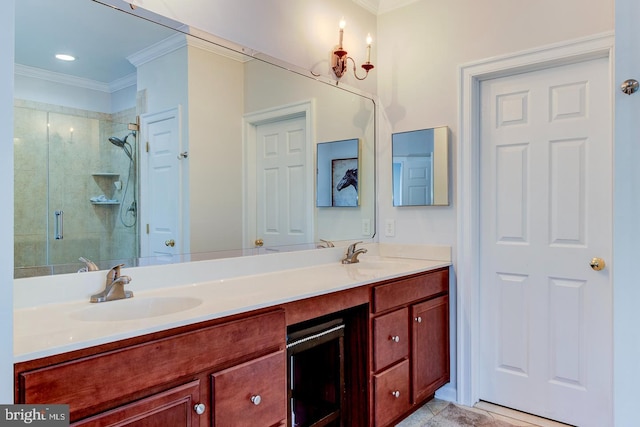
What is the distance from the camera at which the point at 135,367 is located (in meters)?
1.06

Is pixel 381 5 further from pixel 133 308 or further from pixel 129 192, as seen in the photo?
pixel 133 308

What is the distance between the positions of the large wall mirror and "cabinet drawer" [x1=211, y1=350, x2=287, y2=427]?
0.64 meters

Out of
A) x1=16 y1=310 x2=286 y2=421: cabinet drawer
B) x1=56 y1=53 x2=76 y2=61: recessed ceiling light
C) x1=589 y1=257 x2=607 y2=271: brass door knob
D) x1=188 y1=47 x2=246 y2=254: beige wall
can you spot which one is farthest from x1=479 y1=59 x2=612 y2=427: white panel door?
x1=56 y1=53 x2=76 y2=61: recessed ceiling light

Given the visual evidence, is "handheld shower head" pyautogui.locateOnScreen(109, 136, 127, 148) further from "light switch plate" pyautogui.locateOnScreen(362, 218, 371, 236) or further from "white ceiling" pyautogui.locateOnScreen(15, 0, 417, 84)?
"light switch plate" pyautogui.locateOnScreen(362, 218, 371, 236)

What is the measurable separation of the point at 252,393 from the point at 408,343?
1.07m

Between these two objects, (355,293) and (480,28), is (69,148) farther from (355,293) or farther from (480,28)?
(480,28)

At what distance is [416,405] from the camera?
223cm

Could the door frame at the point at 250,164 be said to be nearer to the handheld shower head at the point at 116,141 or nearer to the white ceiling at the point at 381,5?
the handheld shower head at the point at 116,141

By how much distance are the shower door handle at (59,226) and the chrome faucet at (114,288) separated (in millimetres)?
206

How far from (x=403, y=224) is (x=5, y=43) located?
2.30 metres

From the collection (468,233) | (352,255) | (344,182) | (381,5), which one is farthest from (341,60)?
(468,233)

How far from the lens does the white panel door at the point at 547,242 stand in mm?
2119

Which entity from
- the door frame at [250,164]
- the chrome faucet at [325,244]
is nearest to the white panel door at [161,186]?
the door frame at [250,164]
